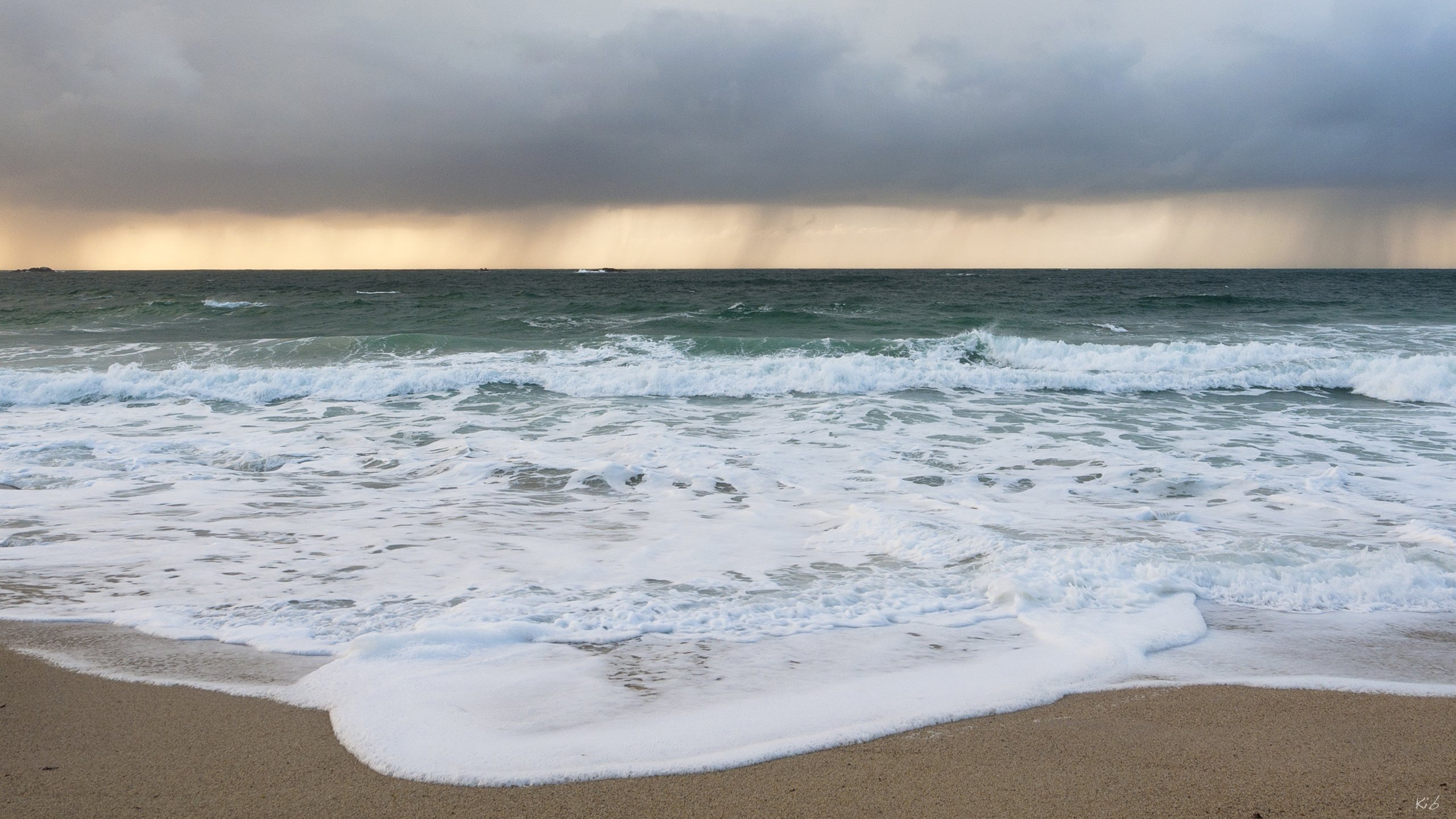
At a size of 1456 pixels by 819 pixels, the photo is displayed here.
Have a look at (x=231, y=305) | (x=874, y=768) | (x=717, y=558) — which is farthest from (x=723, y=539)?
(x=231, y=305)

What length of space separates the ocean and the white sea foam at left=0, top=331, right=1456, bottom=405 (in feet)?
0.31

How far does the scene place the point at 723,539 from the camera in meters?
5.88

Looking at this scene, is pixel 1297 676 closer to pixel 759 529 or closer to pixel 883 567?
pixel 883 567

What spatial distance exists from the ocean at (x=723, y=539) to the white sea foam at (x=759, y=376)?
10 centimetres

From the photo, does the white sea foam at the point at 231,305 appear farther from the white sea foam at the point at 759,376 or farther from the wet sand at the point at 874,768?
the wet sand at the point at 874,768

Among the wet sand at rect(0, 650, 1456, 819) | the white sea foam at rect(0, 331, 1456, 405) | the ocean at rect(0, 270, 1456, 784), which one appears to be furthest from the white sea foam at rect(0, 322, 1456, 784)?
the white sea foam at rect(0, 331, 1456, 405)

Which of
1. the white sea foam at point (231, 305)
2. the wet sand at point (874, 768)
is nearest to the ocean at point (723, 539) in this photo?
the wet sand at point (874, 768)

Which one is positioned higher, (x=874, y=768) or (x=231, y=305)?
(x=231, y=305)

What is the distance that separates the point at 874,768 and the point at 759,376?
1233 cm

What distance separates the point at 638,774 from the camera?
277 centimetres

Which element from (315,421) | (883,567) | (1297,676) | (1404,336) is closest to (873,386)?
(315,421)

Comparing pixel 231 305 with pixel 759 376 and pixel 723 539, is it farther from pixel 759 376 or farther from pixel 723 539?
pixel 723 539

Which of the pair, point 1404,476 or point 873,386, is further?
point 873,386

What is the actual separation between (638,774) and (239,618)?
258cm
